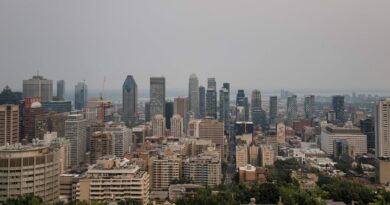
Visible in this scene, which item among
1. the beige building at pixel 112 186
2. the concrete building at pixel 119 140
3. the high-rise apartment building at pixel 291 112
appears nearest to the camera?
the beige building at pixel 112 186

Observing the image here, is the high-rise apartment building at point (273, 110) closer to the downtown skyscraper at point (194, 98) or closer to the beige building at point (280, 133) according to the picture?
the beige building at point (280, 133)

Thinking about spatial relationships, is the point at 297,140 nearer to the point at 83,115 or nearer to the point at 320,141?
the point at 320,141

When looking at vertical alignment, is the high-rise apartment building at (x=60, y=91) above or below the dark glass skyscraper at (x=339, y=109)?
above

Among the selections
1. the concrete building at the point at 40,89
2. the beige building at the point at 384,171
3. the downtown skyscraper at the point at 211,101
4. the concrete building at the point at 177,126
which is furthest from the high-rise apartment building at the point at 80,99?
the beige building at the point at 384,171

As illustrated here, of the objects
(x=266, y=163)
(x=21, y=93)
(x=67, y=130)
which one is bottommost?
(x=266, y=163)

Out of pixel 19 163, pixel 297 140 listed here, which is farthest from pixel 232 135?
pixel 19 163

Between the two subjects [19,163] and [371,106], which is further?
[371,106]
